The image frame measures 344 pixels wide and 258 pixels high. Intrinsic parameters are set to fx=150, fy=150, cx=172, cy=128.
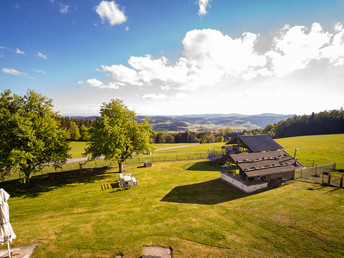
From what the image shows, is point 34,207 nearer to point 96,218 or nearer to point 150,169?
point 96,218

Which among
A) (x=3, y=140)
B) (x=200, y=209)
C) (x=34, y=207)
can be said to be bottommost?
(x=34, y=207)

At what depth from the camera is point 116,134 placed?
27.6 m

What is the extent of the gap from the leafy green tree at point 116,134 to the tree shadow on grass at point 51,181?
4.33 metres

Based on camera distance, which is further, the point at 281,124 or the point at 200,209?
the point at 281,124

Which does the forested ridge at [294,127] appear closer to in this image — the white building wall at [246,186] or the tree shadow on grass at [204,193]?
the tree shadow on grass at [204,193]

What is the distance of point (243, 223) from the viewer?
14023 mm

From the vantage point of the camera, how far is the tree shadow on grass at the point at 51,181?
23.0 m

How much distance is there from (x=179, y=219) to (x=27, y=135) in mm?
23996

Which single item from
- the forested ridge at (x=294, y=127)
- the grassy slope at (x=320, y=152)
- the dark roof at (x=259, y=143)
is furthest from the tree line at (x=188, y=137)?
the dark roof at (x=259, y=143)

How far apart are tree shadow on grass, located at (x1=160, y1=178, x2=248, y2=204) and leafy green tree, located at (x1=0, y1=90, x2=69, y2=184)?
65.6 ft

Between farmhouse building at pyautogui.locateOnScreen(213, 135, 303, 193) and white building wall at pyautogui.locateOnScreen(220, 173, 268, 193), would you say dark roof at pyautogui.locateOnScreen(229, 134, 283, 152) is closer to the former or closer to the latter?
farmhouse building at pyautogui.locateOnScreen(213, 135, 303, 193)

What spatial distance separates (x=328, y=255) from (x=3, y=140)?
37288 millimetres

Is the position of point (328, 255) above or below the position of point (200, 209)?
above

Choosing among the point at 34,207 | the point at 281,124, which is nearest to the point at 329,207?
the point at 34,207
